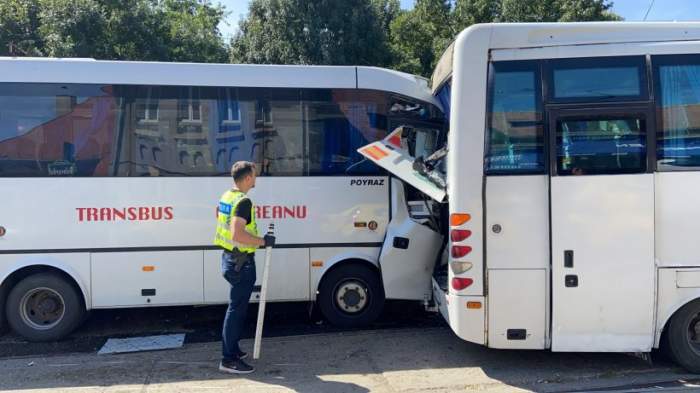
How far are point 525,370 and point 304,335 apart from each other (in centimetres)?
243

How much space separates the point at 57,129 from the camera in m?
5.71

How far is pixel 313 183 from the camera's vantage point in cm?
597

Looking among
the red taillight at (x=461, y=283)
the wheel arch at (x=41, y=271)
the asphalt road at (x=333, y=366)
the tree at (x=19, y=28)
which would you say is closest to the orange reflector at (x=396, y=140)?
the red taillight at (x=461, y=283)

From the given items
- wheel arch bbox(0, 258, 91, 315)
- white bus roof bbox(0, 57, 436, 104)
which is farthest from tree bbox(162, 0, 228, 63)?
wheel arch bbox(0, 258, 91, 315)

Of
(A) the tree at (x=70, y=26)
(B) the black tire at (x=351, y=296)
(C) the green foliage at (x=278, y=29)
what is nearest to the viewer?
(B) the black tire at (x=351, y=296)

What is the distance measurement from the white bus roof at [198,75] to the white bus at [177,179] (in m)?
0.01

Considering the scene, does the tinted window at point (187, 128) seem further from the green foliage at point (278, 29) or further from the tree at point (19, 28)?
the tree at point (19, 28)

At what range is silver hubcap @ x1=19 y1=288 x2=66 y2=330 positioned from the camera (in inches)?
229

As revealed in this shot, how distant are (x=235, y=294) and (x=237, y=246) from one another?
1.50 ft

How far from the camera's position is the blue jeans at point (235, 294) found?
478 cm

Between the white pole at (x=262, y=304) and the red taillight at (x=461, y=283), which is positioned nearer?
the red taillight at (x=461, y=283)

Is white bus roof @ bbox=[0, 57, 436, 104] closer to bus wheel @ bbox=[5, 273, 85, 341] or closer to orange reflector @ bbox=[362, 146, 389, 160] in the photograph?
orange reflector @ bbox=[362, 146, 389, 160]

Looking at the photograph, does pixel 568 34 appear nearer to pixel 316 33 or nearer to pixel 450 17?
pixel 316 33

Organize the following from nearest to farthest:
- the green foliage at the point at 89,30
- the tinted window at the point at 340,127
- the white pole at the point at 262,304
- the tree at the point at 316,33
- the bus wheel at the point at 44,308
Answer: the white pole at the point at 262,304 < the bus wheel at the point at 44,308 < the tinted window at the point at 340,127 < the green foliage at the point at 89,30 < the tree at the point at 316,33
